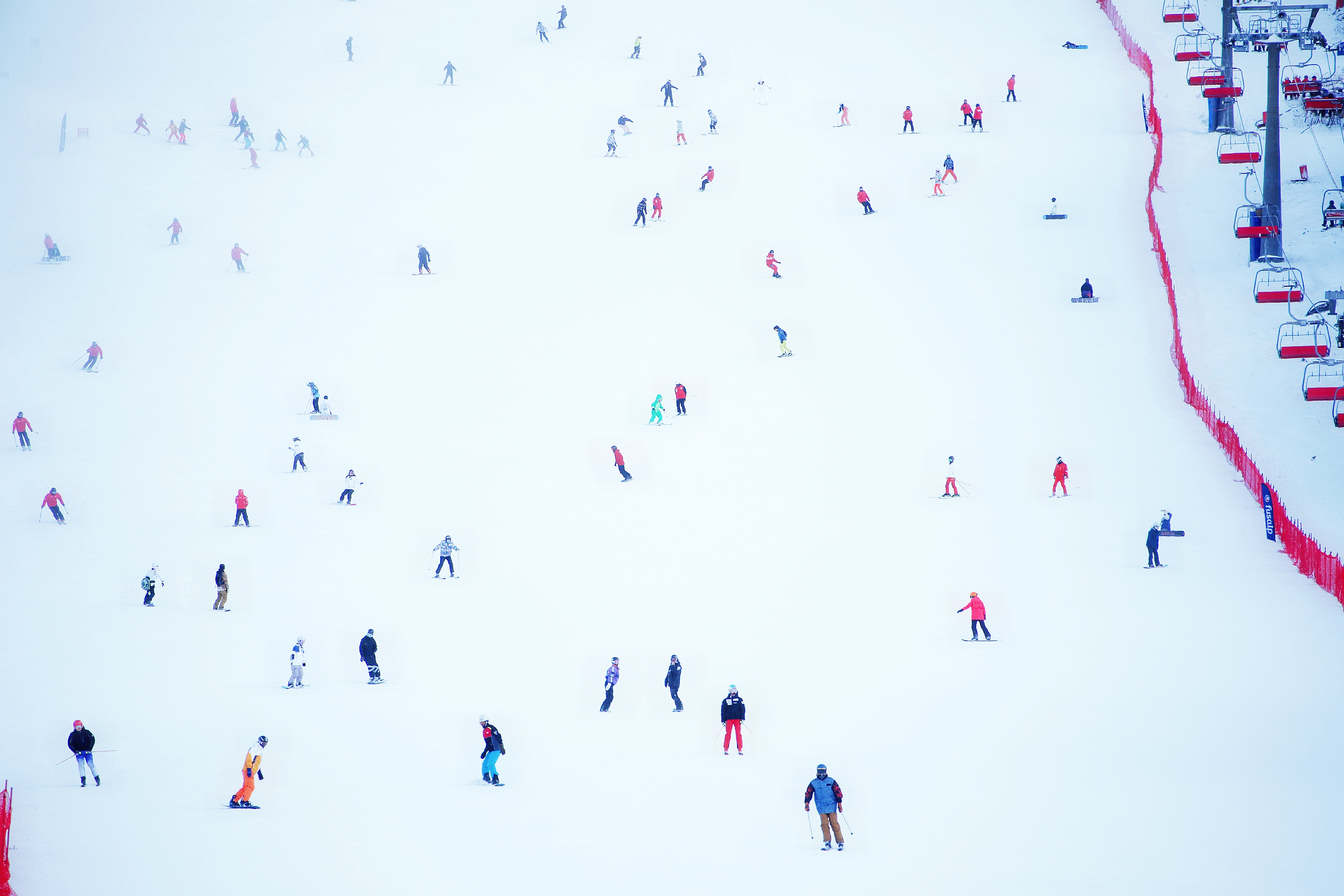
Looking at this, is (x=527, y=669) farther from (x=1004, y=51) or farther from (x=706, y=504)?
(x=1004, y=51)

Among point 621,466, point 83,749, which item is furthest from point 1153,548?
point 83,749

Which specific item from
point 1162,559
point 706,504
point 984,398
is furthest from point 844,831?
point 984,398

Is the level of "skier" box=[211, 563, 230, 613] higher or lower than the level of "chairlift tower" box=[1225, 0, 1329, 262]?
lower

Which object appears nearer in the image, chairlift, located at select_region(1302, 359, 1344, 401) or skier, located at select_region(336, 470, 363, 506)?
chairlift, located at select_region(1302, 359, 1344, 401)

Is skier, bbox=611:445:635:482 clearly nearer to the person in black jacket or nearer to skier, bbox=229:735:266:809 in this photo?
the person in black jacket

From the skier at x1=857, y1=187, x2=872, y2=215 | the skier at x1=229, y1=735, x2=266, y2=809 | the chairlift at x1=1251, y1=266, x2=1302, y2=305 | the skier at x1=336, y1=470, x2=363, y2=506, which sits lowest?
the skier at x1=229, y1=735, x2=266, y2=809

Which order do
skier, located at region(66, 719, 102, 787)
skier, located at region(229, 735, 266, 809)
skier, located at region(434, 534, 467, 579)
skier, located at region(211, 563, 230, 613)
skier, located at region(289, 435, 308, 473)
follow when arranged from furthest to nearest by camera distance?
skier, located at region(289, 435, 308, 473)
skier, located at region(434, 534, 467, 579)
skier, located at region(211, 563, 230, 613)
skier, located at region(66, 719, 102, 787)
skier, located at region(229, 735, 266, 809)

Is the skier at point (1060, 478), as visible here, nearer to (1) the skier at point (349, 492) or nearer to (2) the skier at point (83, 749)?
(1) the skier at point (349, 492)

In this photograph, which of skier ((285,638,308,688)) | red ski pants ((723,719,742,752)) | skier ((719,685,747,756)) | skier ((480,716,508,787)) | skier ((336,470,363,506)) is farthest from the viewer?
skier ((336,470,363,506))

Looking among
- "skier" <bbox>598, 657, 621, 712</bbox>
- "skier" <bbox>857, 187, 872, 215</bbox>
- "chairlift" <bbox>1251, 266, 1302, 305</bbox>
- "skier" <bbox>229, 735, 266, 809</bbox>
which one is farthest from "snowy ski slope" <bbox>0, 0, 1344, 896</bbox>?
"chairlift" <bbox>1251, 266, 1302, 305</bbox>
